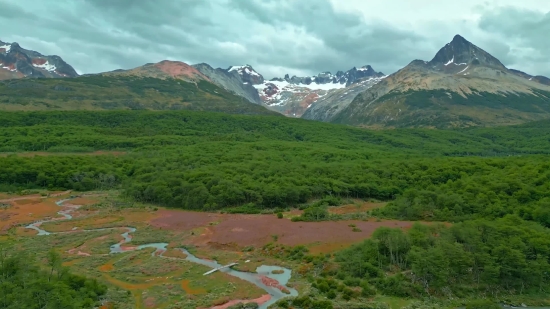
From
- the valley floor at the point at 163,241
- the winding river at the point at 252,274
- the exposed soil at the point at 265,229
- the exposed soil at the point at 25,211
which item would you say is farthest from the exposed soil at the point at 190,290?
the exposed soil at the point at 25,211

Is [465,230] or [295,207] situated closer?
[465,230]

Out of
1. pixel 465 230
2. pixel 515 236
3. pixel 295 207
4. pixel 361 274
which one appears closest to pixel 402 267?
pixel 361 274

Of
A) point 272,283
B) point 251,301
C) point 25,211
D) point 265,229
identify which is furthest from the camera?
point 25,211

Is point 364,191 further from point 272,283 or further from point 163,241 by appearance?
point 272,283

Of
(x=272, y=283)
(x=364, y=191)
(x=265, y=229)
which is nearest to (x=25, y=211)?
(x=265, y=229)

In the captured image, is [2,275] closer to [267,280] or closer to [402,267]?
[267,280]
